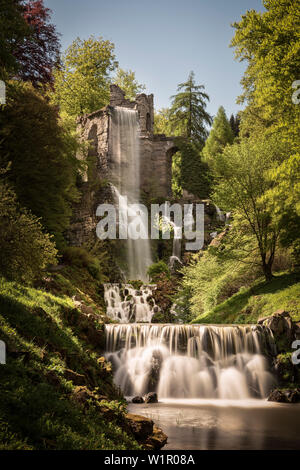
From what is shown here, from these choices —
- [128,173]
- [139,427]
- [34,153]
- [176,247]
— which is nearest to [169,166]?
[128,173]

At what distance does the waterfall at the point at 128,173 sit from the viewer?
91.2 ft

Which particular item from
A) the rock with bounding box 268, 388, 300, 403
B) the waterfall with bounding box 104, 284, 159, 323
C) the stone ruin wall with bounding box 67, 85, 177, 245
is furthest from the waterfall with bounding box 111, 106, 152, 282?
the rock with bounding box 268, 388, 300, 403

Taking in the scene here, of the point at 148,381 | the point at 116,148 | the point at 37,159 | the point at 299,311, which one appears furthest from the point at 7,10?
the point at 116,148

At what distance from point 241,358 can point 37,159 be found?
36.0 feet

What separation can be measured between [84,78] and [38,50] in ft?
52.7

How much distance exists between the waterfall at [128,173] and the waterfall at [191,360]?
14528 mm

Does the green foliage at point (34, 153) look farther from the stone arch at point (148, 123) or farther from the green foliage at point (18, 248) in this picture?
the stone arch at point (148, 123)

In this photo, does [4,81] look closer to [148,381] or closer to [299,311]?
[148,381]

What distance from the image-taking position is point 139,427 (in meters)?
6.20

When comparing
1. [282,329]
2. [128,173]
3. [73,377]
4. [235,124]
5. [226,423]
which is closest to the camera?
[73,377]

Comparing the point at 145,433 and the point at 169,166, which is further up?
the point at 169,166

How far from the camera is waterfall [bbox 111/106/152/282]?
1095 inches

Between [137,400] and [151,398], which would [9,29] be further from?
[151,398]

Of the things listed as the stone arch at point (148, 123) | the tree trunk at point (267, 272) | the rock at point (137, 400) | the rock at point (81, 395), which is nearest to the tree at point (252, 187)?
the tree trunk at point (267, 272)
